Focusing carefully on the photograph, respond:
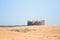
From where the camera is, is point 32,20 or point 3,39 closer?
point 3,39

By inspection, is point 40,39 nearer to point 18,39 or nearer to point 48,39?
point 48,39

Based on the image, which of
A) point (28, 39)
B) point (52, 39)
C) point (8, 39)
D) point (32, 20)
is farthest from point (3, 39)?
point (32, 20)

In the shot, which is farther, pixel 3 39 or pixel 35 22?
pixel 35 22

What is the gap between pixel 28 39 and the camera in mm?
8211

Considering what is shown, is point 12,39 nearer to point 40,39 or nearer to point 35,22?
point 40,39

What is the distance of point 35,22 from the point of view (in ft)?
68.6

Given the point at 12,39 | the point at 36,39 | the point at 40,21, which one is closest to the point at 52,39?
the point at 36,39

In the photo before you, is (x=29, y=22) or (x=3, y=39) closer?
(x=3, y=39)

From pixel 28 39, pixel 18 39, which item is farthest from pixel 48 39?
pixel 18 39

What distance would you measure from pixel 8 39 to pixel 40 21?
12.8 meters

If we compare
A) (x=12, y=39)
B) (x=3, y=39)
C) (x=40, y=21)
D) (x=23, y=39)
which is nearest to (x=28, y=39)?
(x=23, y=39)

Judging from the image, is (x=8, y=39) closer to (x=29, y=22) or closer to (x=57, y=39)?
(x=57, y=39)

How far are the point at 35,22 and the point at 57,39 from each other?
12732 millimetres

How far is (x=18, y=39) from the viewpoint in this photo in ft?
26.9
